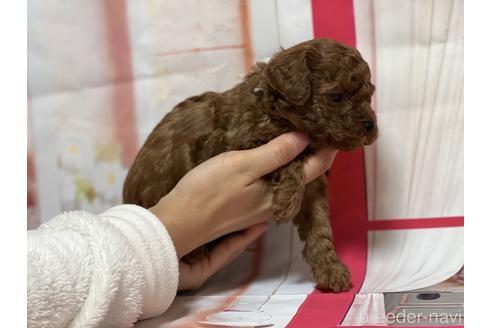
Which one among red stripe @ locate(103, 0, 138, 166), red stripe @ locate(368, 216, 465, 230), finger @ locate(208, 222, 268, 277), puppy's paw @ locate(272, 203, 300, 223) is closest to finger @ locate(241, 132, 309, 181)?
puppy's paw @ locate(272, 203, 300, 223)

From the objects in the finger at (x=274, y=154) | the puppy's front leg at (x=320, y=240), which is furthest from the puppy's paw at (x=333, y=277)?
the finger at (x=274, y=154)

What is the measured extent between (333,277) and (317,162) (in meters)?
0.41

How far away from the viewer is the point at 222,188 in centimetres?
216

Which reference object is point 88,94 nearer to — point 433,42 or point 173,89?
point 173,89

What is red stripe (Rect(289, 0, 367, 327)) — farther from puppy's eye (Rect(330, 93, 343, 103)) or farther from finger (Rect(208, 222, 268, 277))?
puppy's eye (Rect(330, 93, 343, 103))

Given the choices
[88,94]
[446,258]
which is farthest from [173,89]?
[446,258]

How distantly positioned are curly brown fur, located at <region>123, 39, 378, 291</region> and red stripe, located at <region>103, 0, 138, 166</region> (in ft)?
1.06

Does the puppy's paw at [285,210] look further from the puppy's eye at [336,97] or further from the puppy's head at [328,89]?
the puppy's eye at [336,97]

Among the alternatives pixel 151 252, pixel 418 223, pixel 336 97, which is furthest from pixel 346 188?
pixel 151 252

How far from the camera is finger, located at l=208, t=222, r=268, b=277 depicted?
2.40m

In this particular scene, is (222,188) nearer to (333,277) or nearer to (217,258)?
(217,258)

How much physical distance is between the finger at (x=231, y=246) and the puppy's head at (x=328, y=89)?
1.90 ft

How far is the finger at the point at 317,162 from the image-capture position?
2.19m

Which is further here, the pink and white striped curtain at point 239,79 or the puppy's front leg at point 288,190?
the pink and white striped curtain at point 239,79
